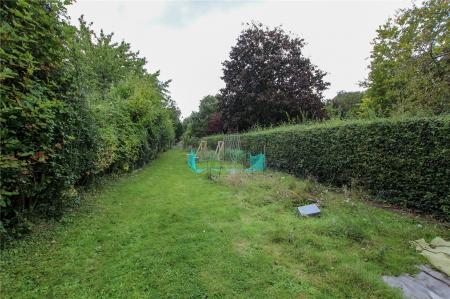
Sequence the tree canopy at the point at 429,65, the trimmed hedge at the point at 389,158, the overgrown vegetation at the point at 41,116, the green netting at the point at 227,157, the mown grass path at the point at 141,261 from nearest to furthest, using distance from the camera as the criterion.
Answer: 1. the mown grass path at the point at 141,261
2. the overgrown vegetation at the point at 41,116
3. the trimmed hedge at the point at 389,158
4. the tree canopy at the point at 429,65
5. the green netting at the point at 227,157

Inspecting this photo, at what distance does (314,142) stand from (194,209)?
205 inches

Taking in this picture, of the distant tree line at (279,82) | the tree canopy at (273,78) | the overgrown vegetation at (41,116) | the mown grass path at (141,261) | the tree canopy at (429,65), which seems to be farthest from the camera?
the tree canopy at (273,78)

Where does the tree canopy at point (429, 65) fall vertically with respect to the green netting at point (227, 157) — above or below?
above

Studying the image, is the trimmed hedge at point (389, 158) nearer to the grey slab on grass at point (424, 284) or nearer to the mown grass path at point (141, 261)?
the grey slab on grass at point (424, 284)

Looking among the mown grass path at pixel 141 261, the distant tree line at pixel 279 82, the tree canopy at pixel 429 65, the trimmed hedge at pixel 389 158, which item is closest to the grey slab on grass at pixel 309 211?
the mown grass path at pixel 141 261

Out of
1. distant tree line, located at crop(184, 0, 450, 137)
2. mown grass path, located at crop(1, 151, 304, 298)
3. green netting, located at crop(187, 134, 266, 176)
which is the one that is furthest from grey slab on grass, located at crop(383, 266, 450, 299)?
distant tree line, located at crop(184, 0, 450, 137)

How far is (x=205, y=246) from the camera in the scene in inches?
132

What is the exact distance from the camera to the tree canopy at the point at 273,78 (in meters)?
17.2

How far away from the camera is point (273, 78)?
17719 millimetres

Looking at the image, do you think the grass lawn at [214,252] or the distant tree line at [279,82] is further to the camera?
the distant tree line at [279,82]

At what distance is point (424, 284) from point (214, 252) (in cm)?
255

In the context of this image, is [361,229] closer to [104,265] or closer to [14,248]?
[104,265]

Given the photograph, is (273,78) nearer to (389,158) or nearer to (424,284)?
(389,158)

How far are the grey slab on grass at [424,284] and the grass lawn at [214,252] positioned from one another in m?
0.14
